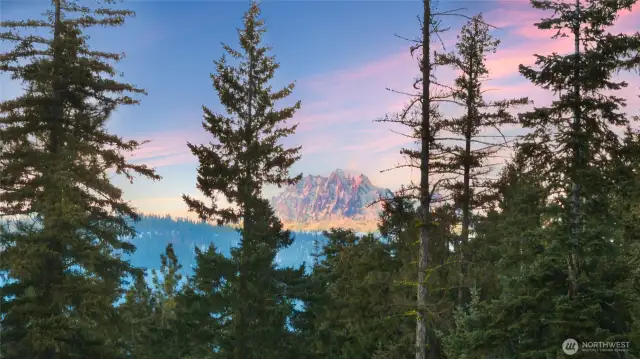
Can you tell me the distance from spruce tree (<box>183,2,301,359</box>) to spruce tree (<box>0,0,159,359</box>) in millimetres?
3551

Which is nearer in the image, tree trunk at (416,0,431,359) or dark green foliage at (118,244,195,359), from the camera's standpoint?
tree trunk at (416,0,431,359)

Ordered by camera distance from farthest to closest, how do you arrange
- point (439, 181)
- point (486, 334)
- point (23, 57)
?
point (23, 57) < point (439, 181) < point (486, 334)

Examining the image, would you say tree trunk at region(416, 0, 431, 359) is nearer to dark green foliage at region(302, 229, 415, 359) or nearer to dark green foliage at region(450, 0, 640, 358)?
dark green foliage at region(450, 0, 640, 358)

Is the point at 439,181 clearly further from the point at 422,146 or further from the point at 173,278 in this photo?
the point at 173,278

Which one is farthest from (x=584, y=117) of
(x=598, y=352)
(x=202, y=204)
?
(x=202, y=204)

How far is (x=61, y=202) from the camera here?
13750 millimetres

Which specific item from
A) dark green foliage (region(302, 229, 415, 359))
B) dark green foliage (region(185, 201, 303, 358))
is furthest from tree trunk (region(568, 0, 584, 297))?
dark green foliage (region(185, 201, 303, 358))

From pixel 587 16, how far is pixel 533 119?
9.77 ft

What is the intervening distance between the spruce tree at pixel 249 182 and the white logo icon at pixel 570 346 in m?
11.6

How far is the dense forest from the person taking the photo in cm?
1209

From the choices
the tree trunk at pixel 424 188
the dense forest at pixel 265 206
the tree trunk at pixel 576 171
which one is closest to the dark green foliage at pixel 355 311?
the dense forest at pixel 265 206

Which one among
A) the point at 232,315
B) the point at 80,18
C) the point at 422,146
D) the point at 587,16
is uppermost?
the point at 80,18

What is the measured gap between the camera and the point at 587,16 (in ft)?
40.4

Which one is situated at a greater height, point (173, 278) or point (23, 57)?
point (23, 57)
